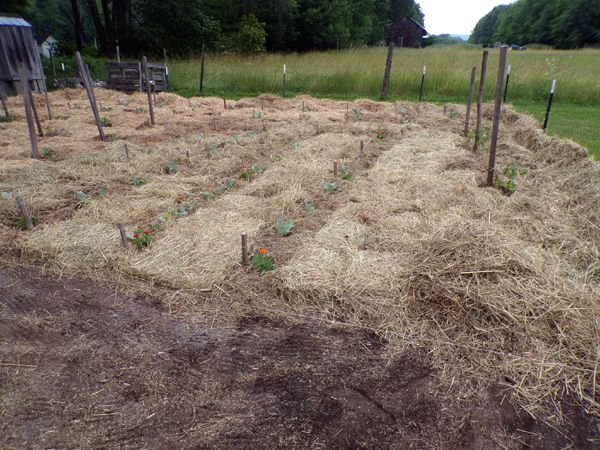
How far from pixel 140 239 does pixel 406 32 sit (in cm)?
4598

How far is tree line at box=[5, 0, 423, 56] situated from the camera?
944 inches

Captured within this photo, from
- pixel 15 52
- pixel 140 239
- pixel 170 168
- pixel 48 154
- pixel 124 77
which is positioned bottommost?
pixel 140 239

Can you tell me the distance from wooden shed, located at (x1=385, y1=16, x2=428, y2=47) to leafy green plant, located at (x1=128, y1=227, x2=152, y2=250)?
43.9 metres

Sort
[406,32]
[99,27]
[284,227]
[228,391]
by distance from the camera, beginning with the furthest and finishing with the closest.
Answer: [406,32]
[99,27]
[284,227]
[228,391]

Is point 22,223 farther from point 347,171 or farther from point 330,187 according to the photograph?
point 347,171

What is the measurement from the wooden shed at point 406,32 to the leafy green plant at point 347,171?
40.9 m

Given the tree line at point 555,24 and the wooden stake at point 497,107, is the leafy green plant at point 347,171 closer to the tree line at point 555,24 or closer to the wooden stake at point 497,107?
the wooden stake at point 497,107

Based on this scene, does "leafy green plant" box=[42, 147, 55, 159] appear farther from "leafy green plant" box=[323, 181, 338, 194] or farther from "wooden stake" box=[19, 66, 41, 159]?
"leafy green plant" box=[323, 181, 338, 194]

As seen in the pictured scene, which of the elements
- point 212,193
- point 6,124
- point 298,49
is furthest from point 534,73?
point 298,49

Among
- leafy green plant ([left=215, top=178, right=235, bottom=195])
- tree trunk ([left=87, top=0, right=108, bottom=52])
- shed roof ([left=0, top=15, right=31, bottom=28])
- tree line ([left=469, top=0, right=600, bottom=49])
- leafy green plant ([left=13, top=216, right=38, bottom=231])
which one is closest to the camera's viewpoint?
leafy green plant ([left=13, top=216, right=38, bottom=231])

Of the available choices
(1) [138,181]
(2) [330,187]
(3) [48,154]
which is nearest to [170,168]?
(1) [138,181]

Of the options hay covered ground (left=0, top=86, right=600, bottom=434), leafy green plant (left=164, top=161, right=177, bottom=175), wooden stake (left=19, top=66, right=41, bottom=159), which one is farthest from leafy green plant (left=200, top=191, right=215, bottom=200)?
wooden stake (left=19, top=66, right=41, bottom=159)

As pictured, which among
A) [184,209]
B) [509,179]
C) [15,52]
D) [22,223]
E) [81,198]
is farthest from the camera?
[15,52]

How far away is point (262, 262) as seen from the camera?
11.0 ft
